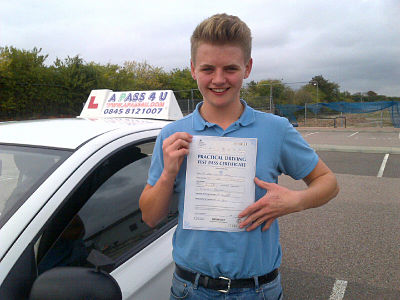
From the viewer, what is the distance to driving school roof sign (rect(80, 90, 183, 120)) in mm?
2934

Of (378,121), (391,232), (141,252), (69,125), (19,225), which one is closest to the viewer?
(19,225)

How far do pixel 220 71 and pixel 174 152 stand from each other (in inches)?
13.6

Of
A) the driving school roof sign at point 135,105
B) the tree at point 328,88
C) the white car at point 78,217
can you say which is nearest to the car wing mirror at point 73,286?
the white car at point 78,217

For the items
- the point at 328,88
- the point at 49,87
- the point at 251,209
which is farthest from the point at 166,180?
the point at 328,88

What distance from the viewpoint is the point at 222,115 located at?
1359 mm

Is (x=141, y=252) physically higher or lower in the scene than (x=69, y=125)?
lower

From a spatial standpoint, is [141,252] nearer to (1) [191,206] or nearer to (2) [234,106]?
(1) [191,206]

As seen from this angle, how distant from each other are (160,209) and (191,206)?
4.7 inches

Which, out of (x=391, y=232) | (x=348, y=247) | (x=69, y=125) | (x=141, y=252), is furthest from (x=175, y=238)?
(x=391, y=232)

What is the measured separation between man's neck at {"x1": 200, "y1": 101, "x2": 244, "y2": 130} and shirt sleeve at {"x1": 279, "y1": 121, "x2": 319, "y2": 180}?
8.2 inches

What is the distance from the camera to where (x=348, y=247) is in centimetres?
408

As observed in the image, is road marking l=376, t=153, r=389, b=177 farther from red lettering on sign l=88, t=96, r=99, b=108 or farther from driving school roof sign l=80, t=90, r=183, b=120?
red lettering on sign l=88, t=96, r=99, b=108

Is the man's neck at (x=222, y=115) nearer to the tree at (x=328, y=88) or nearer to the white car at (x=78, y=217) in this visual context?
the white car at (x=78, y=217)

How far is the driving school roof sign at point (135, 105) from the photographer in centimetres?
293
